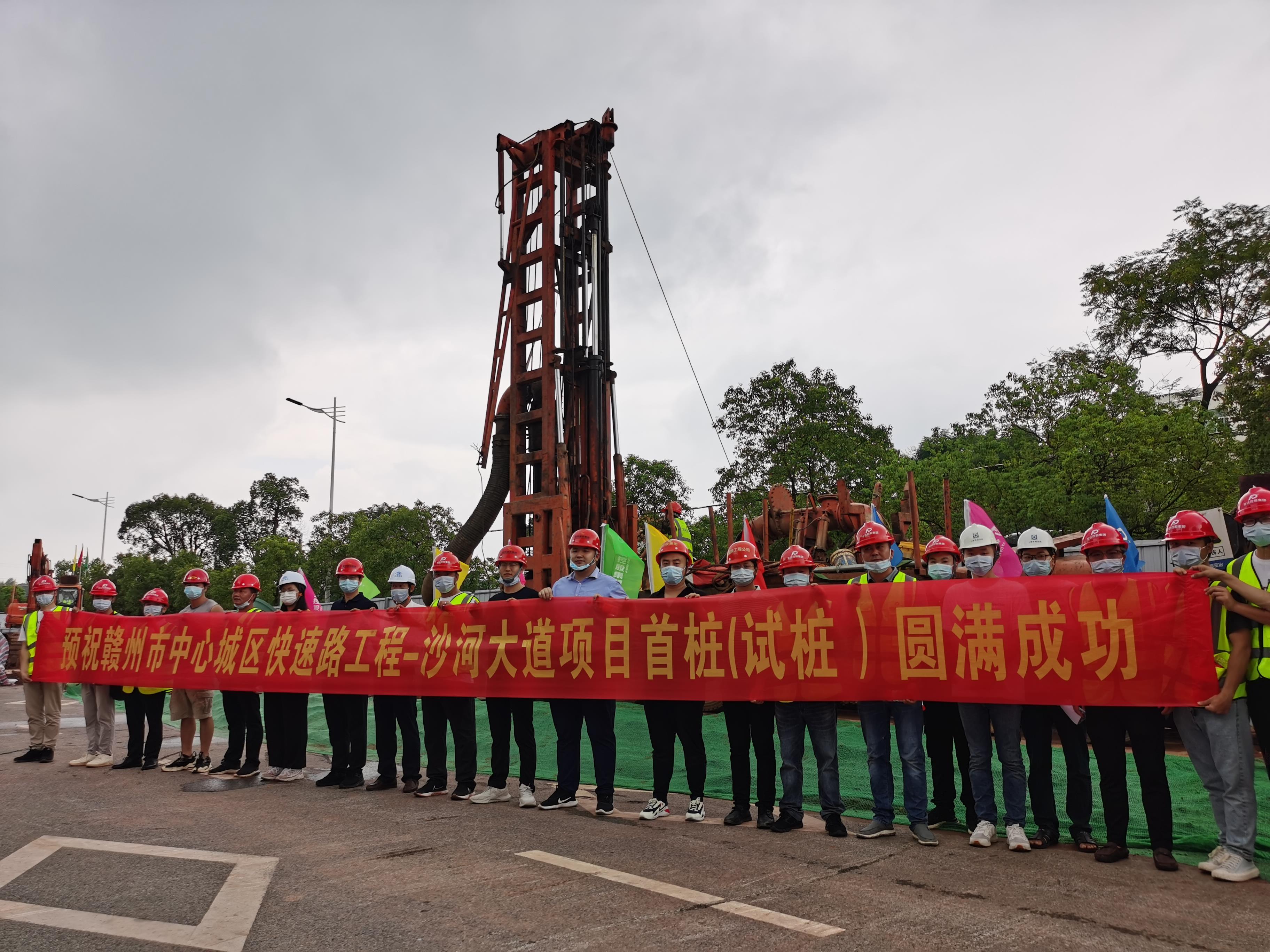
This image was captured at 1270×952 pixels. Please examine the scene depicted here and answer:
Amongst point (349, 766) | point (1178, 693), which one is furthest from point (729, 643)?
point (349, 766)

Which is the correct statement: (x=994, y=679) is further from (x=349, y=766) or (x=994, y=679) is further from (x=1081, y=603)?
(x=349, y=766)

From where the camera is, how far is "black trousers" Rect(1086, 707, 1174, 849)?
4.86 metres

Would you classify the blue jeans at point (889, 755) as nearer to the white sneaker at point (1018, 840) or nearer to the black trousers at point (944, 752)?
the black trousers at point (944, 752)

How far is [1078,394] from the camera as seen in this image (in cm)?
2497

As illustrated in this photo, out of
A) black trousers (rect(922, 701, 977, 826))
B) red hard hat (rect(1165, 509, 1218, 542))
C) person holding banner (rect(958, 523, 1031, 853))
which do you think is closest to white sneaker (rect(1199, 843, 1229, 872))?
person holding banner (rect(958, 523, 1031, 853))

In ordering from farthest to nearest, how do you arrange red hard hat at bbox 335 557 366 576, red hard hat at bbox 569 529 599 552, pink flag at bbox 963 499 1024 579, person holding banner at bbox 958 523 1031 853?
red hard hat at bbox 335 557 366 576 < pink flag at bbox 963 499 1024 579 < red hard hat at bbox 569 529 599 552 < person holding banner at bbox 958 523 1031 853

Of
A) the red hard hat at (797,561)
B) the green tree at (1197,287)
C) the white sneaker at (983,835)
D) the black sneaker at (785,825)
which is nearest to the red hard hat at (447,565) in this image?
the red hard hat at (797,561)

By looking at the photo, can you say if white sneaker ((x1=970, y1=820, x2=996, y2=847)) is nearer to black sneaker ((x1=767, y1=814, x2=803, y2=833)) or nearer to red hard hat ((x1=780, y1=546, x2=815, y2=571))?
black sneaker ((x1=767, y1=814, x2=803, y2=833))

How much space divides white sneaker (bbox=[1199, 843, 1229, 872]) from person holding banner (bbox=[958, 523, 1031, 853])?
34.2 inches

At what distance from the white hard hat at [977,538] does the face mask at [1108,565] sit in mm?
594

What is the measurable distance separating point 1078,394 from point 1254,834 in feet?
74.6

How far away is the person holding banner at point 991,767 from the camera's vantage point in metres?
5.25

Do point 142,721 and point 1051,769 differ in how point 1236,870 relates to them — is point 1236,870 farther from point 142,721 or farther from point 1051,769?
point 142,721

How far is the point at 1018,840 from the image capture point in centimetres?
511
